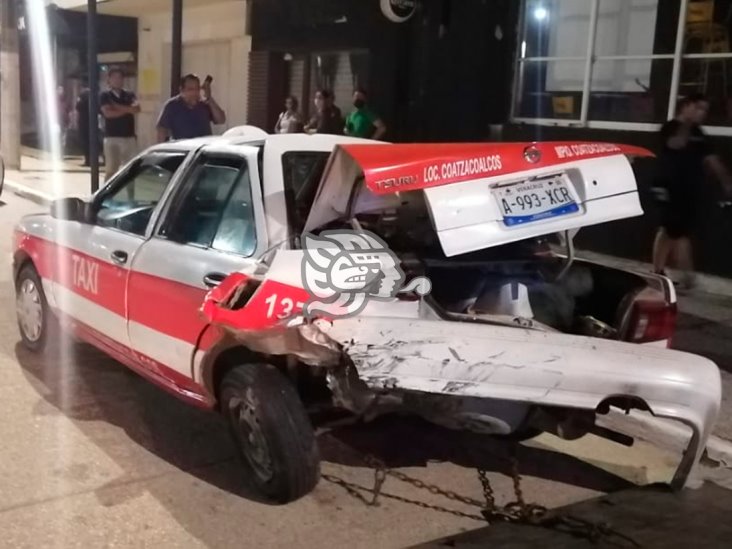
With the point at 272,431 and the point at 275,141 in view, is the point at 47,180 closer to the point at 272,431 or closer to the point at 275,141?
the point at 275,141

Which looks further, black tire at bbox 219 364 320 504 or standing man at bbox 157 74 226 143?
standing man at bbox 157 74 226 143

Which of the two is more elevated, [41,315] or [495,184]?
[495,184]

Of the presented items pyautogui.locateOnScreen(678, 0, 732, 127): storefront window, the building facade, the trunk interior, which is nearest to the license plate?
the trunk interior

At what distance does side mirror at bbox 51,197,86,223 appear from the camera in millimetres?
5270

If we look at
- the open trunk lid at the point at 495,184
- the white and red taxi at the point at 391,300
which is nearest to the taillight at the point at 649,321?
the white and red taxi at the point at 391,300

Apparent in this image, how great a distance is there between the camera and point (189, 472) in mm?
4238

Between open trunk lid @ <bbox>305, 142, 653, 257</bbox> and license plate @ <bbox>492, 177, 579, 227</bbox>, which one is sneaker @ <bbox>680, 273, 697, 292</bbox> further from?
license plate @ <bbox>492, 177, 579, 227</bbox>

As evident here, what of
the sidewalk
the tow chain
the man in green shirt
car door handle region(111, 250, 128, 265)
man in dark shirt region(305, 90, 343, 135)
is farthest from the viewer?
the sidewalk

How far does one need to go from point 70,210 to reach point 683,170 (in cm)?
511

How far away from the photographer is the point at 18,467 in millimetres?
4195

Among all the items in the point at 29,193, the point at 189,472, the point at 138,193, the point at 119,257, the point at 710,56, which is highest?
the point at 710,56

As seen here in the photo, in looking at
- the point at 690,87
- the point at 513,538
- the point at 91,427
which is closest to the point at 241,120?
the point at 690,87

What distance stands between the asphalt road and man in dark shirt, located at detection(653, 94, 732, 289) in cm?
338

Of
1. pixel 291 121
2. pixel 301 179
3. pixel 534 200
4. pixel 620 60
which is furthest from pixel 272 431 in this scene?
pixel 291 121
